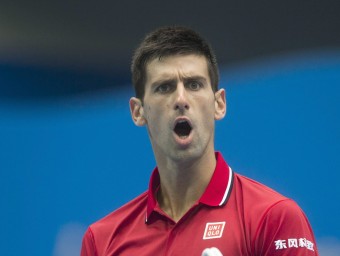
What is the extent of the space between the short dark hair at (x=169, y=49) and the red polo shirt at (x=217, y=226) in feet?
0.71

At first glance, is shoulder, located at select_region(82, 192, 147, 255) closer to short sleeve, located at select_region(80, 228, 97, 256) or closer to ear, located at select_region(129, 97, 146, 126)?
short sleeve, located at select_region(80, 228, 97, 256)

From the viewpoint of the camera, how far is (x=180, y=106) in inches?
53.2

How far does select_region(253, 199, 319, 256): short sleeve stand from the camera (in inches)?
47.1

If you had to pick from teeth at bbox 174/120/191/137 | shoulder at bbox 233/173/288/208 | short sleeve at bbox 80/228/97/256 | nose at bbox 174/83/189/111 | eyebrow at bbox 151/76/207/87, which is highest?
eyebrow at bbox 151/76/207/87

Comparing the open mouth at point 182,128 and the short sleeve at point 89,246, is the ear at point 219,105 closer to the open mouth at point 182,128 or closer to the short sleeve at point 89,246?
the open mouth at point 182,128

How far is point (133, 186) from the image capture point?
220 centimetres

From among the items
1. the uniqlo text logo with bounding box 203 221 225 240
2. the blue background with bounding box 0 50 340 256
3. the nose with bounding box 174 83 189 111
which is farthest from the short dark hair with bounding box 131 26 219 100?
the blue background with bounding box 0 50 340 256

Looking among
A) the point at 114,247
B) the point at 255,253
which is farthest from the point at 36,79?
the point at 255,253

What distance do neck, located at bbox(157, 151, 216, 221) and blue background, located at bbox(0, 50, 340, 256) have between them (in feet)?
2.28

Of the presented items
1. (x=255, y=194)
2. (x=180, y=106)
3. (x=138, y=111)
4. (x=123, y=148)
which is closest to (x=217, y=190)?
(x=255, y=194)

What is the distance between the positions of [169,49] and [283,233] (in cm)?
50

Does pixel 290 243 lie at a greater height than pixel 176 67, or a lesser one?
lesser

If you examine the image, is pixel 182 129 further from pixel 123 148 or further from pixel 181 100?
pixel 123 148

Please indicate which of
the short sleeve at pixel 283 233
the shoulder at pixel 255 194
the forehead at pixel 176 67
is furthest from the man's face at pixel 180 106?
the short sleeve at pixel 283 233
